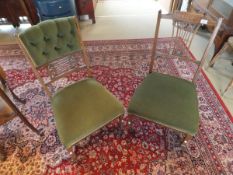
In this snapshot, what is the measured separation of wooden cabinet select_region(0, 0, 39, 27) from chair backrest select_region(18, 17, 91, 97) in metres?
2.03

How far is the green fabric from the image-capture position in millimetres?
1104

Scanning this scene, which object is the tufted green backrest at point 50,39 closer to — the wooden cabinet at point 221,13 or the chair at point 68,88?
the chair at point 68,88

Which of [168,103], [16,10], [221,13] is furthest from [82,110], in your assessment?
[16,10]

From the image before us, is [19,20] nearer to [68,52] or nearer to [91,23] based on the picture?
[91,23]

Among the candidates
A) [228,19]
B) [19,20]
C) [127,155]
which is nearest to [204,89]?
[228,19]

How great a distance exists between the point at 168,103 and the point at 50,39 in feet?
3.06

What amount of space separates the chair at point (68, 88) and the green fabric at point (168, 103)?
0.55 feet

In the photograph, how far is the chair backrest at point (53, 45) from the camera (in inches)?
41.5

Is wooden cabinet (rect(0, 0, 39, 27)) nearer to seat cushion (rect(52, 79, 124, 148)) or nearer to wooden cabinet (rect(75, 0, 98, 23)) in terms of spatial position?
wooden cabinet (rect(75, 0, 98, 23))

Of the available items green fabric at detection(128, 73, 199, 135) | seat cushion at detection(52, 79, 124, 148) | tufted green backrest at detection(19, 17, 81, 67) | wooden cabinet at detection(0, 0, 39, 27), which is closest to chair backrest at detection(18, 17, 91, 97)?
tufted green backrest at detection(19, 17, 81, 67)

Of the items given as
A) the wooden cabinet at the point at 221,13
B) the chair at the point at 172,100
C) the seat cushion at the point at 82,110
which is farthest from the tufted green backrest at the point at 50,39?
the wooden cabinet at the point at 221,13

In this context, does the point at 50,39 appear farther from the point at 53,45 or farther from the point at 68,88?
the point at 68,88

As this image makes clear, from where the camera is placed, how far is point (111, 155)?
4.47 ft

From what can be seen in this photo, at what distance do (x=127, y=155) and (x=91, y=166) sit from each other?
0.30m
